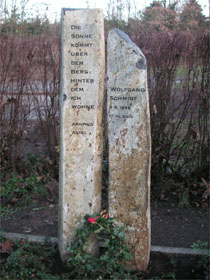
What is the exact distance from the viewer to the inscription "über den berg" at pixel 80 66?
3.22m

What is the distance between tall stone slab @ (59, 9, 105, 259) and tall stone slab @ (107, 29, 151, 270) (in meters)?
0.12

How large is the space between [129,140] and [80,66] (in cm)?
77

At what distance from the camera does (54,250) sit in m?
3.72

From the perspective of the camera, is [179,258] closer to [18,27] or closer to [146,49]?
[146,49]

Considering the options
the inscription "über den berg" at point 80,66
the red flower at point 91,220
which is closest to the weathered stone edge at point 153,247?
the red flower at point 91,220

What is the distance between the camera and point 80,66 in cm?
324

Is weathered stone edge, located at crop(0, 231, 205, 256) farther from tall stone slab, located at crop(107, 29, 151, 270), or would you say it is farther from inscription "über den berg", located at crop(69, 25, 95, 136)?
inscription "über den berg", located at crop(69, 25, 95, 136)

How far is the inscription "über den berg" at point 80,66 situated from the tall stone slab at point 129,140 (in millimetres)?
185

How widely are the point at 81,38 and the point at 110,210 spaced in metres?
1.57

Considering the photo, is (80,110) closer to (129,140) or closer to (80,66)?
(80,66)

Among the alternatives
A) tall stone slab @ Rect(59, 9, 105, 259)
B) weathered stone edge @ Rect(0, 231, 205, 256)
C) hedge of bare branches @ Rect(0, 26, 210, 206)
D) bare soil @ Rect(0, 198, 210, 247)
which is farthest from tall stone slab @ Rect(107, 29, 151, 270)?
hedge of bare branches @ Rect(0, 26, 210, 206)

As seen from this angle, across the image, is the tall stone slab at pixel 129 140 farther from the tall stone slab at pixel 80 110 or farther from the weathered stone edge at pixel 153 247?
the weathered stone edge at pixel 153 247

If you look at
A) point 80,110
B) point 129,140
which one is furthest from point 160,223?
point 80,110

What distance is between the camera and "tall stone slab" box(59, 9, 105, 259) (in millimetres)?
3217
